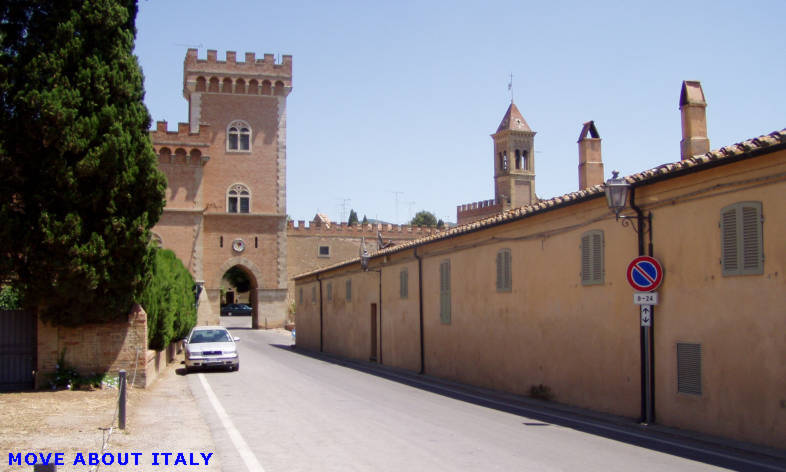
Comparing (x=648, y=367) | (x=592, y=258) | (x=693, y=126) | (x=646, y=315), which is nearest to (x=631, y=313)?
(x=646, y=315)

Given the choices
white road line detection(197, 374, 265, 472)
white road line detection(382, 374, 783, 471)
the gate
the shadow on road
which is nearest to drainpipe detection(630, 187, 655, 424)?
the shadow on road

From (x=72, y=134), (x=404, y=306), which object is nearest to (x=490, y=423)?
(x=72, y=134)

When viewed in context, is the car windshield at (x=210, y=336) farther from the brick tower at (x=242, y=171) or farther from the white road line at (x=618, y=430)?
the brick tower at (x=242, y=171)

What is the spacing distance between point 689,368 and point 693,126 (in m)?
6.33

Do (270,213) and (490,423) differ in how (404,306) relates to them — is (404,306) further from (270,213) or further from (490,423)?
(270,213)

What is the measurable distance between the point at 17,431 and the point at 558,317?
33.5ft

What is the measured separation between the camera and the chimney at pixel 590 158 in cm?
2062

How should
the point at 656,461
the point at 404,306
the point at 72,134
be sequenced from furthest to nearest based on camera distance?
the point at 404,306 → the point at 72,134 → the point at 656,461

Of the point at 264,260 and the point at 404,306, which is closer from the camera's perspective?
the point at 404,306

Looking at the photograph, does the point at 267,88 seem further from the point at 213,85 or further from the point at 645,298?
the point at 645,298

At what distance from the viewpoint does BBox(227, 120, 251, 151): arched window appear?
5904 cm

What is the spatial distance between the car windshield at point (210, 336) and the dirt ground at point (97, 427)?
7.19m

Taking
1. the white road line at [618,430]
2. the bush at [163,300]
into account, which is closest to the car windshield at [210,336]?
the bush at [163,300]

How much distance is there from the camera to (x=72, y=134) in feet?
49.7
